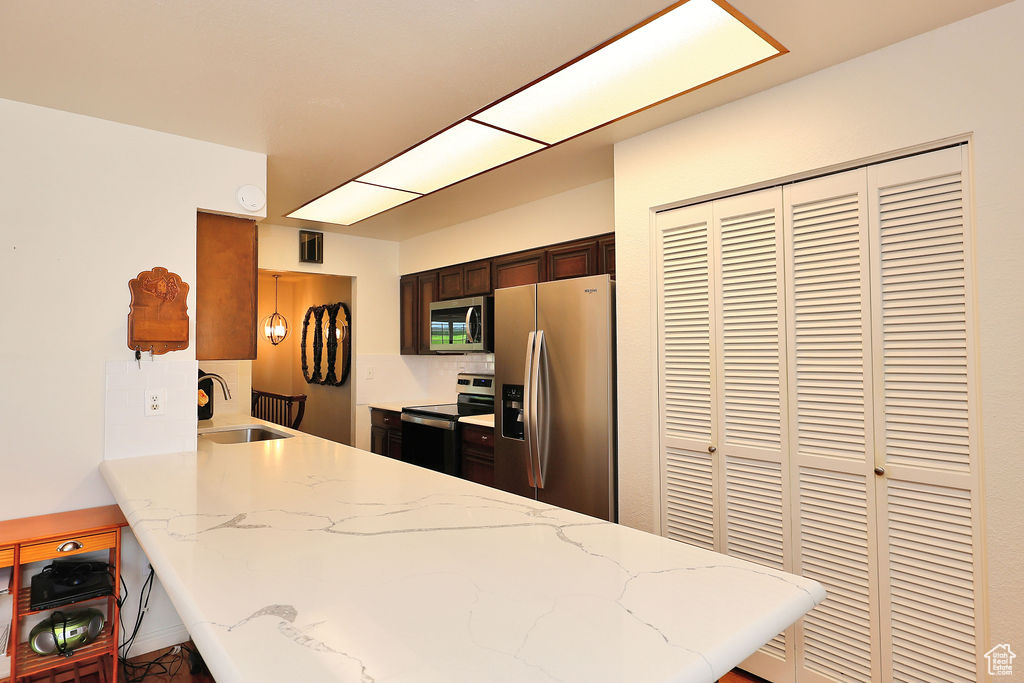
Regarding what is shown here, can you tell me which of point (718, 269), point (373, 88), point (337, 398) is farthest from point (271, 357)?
point (718, 269)

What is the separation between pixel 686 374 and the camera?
8.06ft

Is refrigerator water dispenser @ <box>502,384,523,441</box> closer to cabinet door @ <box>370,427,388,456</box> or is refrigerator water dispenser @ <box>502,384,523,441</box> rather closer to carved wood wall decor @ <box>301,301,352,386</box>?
cabinet door @ <box>370,427,388,456</box>

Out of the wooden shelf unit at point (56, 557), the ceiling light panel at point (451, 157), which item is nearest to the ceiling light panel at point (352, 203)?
the ceiling light panel at point (451, 157)

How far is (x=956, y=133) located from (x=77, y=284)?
10.8 ft

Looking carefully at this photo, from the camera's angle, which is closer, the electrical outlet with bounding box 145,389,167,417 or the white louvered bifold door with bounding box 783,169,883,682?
the white louvered bifold door with bounding box 783,169,883,682

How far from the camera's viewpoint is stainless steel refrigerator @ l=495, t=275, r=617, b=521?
2746 millimetres

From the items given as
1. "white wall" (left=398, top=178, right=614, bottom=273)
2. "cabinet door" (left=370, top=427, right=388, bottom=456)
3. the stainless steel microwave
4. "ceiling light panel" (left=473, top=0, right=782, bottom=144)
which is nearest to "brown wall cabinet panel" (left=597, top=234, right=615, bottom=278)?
"white wall" (left=398, top=178, right=614, bottom=273)

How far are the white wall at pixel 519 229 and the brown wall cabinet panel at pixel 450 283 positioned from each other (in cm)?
8

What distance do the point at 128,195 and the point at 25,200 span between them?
1.16ft

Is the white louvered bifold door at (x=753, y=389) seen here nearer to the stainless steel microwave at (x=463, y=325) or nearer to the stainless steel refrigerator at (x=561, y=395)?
the stainless steel refrigerator at (x=561, y=395)

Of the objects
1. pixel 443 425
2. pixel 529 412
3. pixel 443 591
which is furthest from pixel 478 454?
pixel 443 591

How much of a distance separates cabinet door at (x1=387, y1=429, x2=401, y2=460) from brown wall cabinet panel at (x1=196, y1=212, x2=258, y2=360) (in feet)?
6.21

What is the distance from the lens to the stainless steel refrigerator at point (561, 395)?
2.75 meters

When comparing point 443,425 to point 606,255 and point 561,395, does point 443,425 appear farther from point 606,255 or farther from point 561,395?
point 606,255
